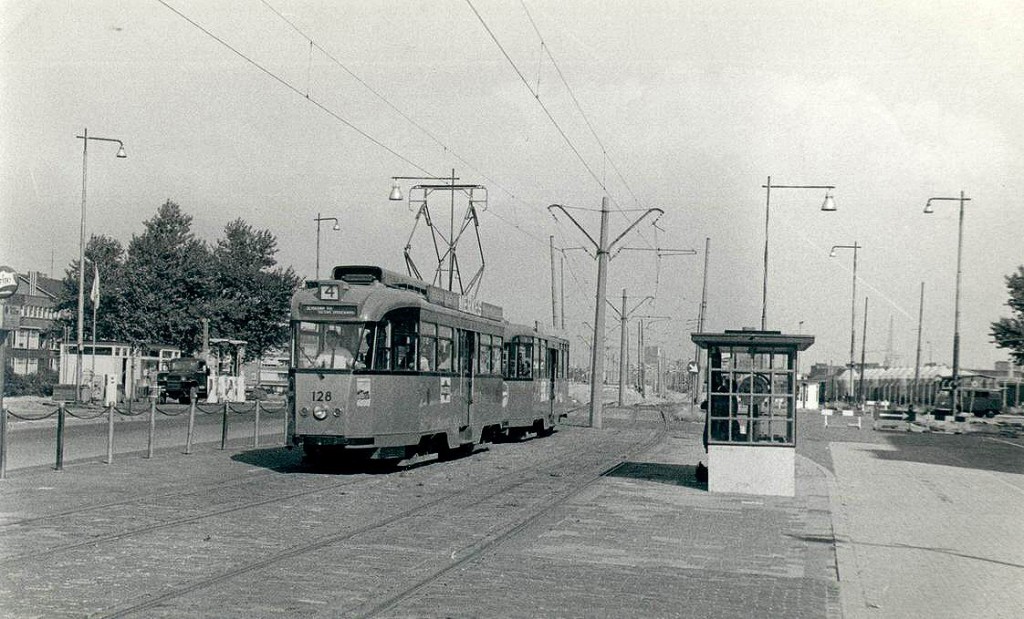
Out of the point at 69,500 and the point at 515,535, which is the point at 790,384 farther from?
the point at 69,500

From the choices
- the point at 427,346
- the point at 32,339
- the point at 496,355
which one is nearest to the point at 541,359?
the point at 496,355

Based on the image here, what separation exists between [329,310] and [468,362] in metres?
5.06

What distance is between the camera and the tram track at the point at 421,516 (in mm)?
8117

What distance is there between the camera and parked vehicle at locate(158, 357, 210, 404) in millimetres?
53438

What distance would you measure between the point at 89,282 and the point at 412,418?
2252 inches

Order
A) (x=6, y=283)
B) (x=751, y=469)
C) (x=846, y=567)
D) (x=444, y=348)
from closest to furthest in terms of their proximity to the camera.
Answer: (x=846, y=567) → (x=6, y=283) → (x=751, y=469) → (x=444, y=348)

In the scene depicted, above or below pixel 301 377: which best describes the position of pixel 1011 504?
below

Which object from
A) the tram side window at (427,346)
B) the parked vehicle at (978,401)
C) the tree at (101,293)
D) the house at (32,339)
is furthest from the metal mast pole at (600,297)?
the house at (32,339)

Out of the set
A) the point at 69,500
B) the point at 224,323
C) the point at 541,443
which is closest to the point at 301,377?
the point at 69,500

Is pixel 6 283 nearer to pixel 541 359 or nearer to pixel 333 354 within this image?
pixel 333 354

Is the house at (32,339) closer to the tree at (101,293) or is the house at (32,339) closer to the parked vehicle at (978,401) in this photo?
the tree at (101,293)

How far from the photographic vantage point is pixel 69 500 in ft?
45.9

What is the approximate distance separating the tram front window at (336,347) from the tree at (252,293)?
52.8m

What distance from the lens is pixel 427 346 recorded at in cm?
1997
